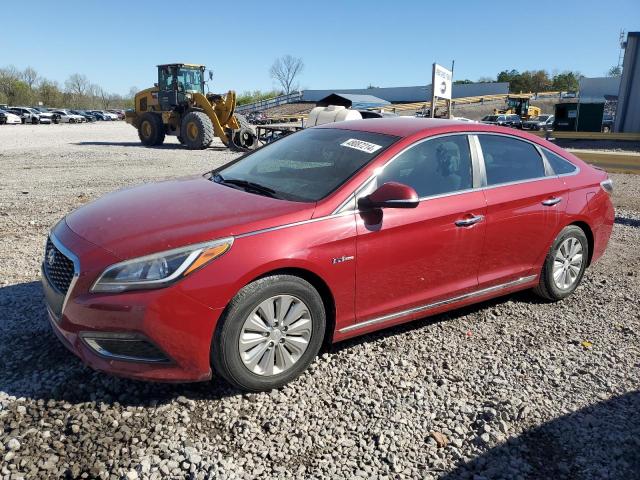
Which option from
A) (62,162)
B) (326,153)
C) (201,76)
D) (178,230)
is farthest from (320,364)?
(201,76)

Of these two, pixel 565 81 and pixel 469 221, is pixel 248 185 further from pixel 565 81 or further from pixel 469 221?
pixel 565 81

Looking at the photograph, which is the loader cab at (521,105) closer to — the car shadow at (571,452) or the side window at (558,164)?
the side window at (558,164)

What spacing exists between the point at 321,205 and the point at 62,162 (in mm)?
13949

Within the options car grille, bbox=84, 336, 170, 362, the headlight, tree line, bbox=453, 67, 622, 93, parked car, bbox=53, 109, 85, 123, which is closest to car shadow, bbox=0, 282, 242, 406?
car grille, bbox=84, 336, 170, 362

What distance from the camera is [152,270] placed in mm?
2770

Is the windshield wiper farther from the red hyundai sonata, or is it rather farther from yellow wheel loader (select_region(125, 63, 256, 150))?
yellow wheel loader (select_region(125, 63, 256, 150))

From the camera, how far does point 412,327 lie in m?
4.14

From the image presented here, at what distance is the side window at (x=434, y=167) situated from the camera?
366 centimetres

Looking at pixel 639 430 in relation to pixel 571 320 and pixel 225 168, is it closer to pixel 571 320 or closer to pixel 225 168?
pixel 571 320

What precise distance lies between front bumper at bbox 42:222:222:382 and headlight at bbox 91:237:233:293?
44mm

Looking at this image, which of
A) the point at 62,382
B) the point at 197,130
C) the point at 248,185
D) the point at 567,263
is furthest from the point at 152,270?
the point at 197,130

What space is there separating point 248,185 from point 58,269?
4.50 ft

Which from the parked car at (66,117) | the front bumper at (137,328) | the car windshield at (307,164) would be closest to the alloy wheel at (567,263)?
the car windshield at (307,164)

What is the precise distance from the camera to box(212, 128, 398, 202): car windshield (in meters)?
3.54
